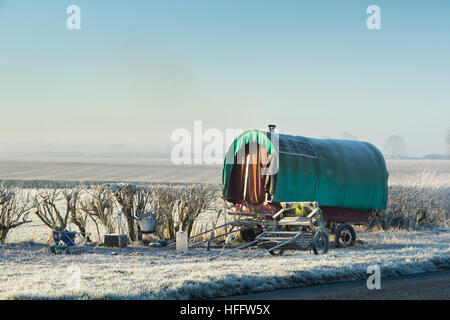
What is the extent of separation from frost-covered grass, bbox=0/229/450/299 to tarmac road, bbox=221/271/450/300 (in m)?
0.42

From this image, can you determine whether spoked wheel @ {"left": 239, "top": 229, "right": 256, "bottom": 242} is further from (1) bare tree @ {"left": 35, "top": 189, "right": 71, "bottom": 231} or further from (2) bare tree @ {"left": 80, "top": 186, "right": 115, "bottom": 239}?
(1) bare tree @ {"left": 35, "top": 189, "right": 71, "bottom": 231}

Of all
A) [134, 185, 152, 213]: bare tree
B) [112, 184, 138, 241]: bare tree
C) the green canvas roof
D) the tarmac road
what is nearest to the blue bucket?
[112, 184, 138, 241]: bare tree

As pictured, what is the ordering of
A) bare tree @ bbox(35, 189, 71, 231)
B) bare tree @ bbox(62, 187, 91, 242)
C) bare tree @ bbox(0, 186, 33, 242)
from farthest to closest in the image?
Result: bare tree @ bbox(62, 187, 91, 242) < bare tree @ bbox(35, 189, 71, 231) < bare tree @ bbox(0, 186, 33, 242)

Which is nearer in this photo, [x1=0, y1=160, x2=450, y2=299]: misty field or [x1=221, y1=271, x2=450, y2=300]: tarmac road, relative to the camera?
[x1=221, y1=271, x2=450, y2=300]: tarmac road

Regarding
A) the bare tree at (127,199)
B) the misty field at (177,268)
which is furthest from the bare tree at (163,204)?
the misty field at (177,268)

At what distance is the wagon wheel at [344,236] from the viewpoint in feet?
50.9

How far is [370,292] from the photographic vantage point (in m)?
8.09

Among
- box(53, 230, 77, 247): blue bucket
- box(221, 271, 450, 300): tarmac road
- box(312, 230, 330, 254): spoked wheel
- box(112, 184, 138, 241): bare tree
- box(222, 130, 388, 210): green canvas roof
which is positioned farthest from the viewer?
box(112, 184, 138, 241): bare tree

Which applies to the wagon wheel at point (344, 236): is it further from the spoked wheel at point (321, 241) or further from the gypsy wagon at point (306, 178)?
the spoked wheel at point (321, 241)

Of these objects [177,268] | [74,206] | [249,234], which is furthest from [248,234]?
[177,268]

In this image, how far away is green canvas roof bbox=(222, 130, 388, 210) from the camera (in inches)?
600
